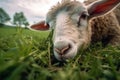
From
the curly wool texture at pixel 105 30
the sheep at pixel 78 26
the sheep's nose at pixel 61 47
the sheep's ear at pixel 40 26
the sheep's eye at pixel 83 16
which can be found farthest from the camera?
the sheep's ear at pixel 40 26

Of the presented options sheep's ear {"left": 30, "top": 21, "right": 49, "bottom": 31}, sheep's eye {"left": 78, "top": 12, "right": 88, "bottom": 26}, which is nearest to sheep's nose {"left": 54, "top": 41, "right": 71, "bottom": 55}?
sheep's eye {"left": 78, "top": 12, "right": 88, "bottom": 26}

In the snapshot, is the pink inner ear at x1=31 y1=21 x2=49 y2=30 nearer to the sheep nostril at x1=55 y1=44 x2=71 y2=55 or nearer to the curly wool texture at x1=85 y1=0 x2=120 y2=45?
the curly wool texture at x1=85 y1=0 x2=120 y2=45

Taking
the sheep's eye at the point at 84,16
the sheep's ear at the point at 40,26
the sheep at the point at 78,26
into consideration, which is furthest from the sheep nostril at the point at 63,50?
the sheep's ear at the point at 40,26

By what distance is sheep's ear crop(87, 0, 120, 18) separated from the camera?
178 inches

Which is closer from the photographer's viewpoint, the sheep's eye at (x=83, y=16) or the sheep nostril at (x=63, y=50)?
the sheep nostril at (x=63, y=50)

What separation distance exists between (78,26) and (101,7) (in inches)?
28.8

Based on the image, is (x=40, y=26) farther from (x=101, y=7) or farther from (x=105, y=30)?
(x=101, y=7)

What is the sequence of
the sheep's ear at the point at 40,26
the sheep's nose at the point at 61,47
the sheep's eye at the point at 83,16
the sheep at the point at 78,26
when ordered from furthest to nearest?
1. the sheep's ear at the point at 40,26
2. the sheep's eye at the point at 83,16
3. the sheep at the point at 78,26
4. the sheep's nose at the point at 61,47

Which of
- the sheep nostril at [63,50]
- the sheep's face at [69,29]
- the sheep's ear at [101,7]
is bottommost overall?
the sheep nostril at [63,50]

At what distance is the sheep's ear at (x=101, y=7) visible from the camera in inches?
178

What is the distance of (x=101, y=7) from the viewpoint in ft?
15.3

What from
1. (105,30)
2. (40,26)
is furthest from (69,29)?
(40,26)

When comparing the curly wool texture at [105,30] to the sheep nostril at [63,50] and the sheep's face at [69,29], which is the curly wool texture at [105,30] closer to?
the sheep's face at [69,29]

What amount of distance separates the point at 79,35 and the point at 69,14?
45 centimetres
